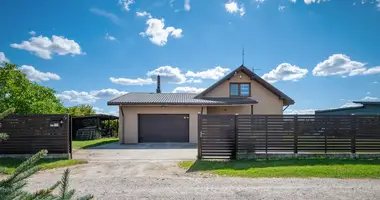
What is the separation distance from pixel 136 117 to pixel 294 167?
11635 mm

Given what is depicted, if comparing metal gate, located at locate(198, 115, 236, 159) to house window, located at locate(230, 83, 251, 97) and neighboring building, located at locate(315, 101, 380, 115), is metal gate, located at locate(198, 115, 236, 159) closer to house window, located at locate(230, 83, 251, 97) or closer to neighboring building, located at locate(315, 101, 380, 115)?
house window, located at locate(230, 83, 251, 97)

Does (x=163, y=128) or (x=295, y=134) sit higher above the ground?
(x=295, y=134)

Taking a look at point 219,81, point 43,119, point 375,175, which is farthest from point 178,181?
point 219,81

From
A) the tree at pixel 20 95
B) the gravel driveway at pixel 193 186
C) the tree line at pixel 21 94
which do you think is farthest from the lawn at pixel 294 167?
the tree at pixel 20 95

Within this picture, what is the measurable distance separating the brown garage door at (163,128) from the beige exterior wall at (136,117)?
1.01 ft

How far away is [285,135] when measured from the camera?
33.9ft

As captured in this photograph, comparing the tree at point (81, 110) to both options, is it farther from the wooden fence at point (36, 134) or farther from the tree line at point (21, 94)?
the wooden fence at point (36, 134)

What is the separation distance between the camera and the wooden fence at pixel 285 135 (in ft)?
33.5

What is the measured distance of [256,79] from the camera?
65.5 ft

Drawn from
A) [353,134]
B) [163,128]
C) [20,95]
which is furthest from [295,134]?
[20,95]

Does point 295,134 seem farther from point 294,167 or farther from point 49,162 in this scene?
point 49,162

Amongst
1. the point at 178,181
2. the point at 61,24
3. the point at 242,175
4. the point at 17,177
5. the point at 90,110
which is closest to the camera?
the point at 17,177

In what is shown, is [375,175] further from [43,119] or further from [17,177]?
[43,119]

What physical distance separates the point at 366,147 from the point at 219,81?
434 inches
